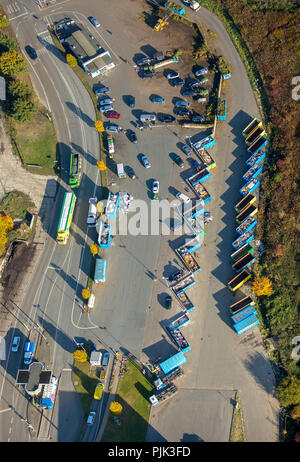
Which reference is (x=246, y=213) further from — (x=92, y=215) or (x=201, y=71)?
(x=201, y=71)

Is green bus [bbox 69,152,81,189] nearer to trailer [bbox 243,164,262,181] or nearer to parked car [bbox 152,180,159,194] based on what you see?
parked car [bbox 152,180,159,194]

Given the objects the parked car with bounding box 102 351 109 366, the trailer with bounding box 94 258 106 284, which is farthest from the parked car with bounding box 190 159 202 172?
the parked car with bounding box 102 351 109 366

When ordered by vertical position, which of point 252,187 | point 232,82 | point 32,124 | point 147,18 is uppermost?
point 147,18

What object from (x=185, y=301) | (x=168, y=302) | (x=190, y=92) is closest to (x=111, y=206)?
(x=168, y=302)

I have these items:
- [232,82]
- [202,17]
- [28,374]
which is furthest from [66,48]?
[28,374]

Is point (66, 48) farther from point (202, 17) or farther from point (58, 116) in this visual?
point (202, 17)

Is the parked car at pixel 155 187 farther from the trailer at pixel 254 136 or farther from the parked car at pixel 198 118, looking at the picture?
the trailer at pixel 254 136
